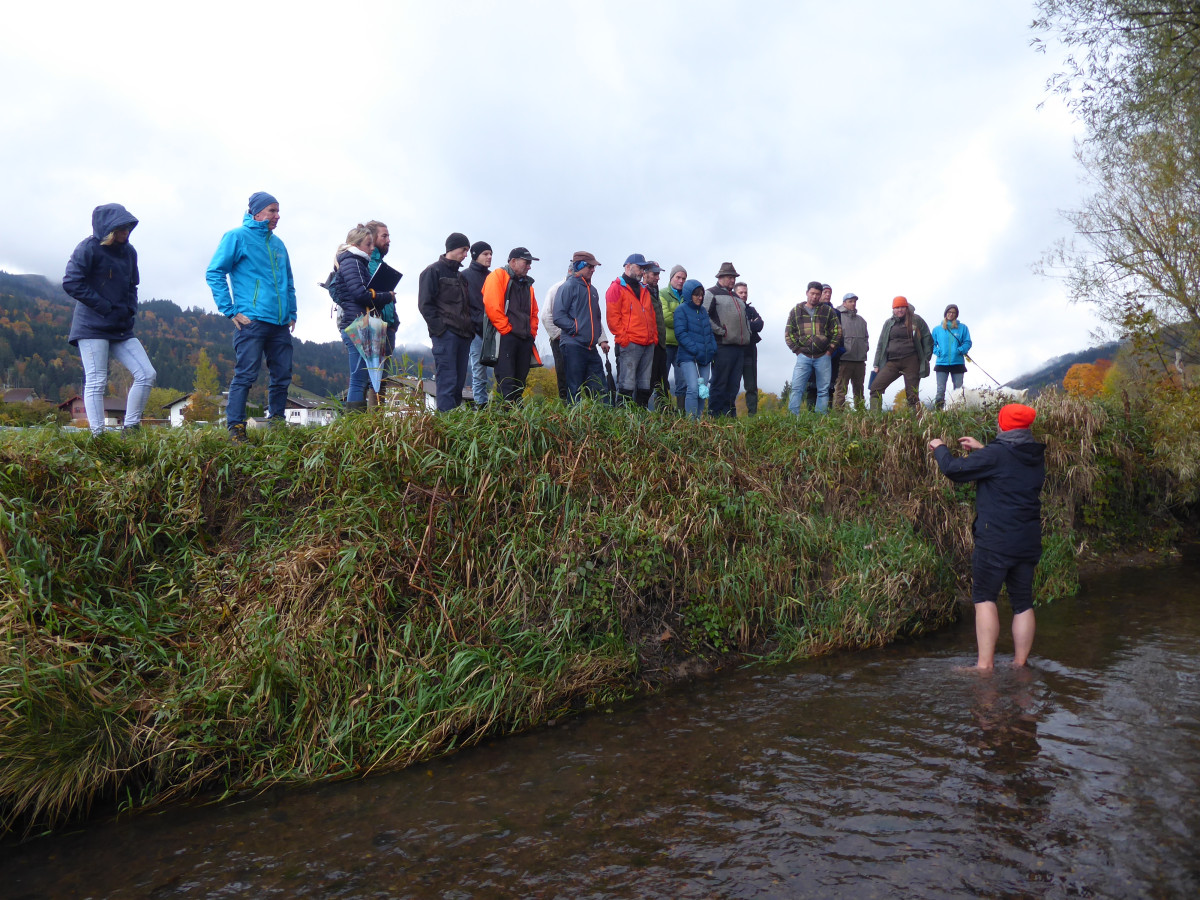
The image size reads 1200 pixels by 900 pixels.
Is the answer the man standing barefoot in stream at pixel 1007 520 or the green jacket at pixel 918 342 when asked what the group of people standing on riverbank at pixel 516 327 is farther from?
the man standing barefoot in stream at pixel 1007 520

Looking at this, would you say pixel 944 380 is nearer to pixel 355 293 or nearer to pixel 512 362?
pixel 512 362

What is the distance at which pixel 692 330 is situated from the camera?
980 cm

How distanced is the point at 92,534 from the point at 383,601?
7.53ft

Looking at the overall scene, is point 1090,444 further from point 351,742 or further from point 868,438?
point 351,742

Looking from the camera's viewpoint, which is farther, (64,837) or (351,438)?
(351,438)

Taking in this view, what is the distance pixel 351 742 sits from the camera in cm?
455

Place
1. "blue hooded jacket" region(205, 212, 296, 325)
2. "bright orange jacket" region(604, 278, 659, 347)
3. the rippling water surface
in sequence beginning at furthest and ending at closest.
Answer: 1. "bright orange jacket" region(604, 278, 659, 347)
2. "blue hooded jacket" region(205, 212, 296, 325)
3. the rippling water surface

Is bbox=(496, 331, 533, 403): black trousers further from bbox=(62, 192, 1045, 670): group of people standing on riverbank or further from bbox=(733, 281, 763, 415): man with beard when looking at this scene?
bbox=(733, 281, 763, 415): man with beard

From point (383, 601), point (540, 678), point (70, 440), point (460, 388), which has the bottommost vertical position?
point (540, 678)

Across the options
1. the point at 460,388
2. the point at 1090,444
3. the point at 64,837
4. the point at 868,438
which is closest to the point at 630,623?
the point at 460,388

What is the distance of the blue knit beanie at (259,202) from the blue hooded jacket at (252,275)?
8 cm

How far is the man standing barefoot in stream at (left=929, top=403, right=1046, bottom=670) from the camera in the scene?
18.7ft

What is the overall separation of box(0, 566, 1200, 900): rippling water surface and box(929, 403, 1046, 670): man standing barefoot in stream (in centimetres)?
55

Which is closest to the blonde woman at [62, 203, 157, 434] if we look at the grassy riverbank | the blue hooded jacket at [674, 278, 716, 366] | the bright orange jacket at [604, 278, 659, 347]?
the grassy riverbank
